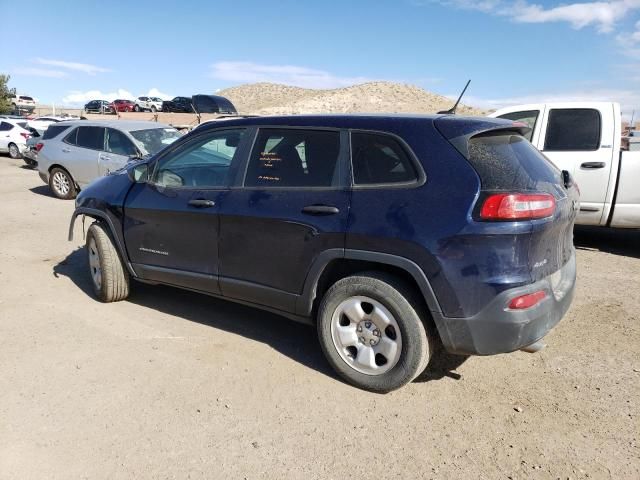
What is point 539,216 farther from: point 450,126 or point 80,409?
point 80,409

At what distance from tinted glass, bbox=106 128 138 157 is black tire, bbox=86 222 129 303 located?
5.55 meters

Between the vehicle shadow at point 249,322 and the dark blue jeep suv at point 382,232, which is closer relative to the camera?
the dark blue jeep suv at point 382,232

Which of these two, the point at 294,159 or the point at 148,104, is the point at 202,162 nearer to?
the point at 294,159

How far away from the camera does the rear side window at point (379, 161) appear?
3232 millimetres

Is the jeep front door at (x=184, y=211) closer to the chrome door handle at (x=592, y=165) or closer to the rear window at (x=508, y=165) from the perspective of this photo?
the rear window at (x=508, y=165)

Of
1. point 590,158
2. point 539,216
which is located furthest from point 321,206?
point 590,158

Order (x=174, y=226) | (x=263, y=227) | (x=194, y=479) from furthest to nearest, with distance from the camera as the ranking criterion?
(x=174, y=226)
(x=263, y=227)
(x=194, y=479)

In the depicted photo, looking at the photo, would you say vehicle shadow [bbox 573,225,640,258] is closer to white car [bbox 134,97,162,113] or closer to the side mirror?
Result: the side mirror

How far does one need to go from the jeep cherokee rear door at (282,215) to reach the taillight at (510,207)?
87cm

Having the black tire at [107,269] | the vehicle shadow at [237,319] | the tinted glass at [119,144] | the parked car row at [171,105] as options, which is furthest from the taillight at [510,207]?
the parked car row at [171,105]

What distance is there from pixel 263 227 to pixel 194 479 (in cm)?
169

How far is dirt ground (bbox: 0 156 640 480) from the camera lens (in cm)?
275

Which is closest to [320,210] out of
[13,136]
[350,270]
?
[350,270]

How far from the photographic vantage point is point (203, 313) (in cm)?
478
